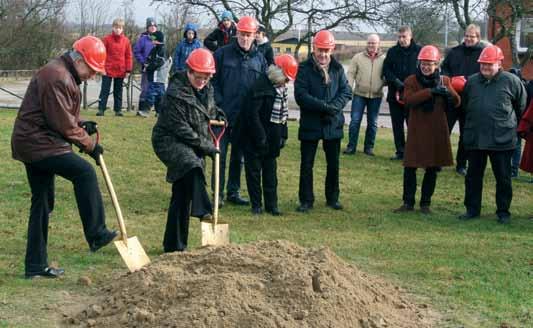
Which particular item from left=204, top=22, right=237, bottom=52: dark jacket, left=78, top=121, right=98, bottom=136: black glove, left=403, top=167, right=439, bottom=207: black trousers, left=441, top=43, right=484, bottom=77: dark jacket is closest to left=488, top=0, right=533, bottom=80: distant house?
left=441, top=43, right=484, bottom=77: dark jacket

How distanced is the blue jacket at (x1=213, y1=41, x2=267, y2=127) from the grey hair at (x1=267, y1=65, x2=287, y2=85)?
38 cm

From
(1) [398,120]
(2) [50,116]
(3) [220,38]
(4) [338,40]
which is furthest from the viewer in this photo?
(4) [338,40]

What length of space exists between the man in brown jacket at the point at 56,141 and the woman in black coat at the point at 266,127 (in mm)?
3155

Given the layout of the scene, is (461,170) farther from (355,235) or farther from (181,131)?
(181,131)

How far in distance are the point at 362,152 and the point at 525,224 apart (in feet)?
16.7

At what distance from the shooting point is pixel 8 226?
9.69m

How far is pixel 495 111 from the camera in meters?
10.7

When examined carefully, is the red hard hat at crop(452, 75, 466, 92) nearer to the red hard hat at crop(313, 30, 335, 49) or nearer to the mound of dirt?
the red hard hat at crop(313, 30, 335, 49)

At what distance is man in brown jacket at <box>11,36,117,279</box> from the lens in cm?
732

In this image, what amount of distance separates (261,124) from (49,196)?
3414 millimetres

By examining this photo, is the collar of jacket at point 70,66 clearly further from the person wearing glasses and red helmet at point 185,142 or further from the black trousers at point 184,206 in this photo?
the black trousers at point 184,206

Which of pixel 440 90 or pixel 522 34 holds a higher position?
pixel 522 34

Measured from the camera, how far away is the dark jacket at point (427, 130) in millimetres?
11016

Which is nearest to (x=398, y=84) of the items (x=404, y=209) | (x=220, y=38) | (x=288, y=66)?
(x=220, y=38)
